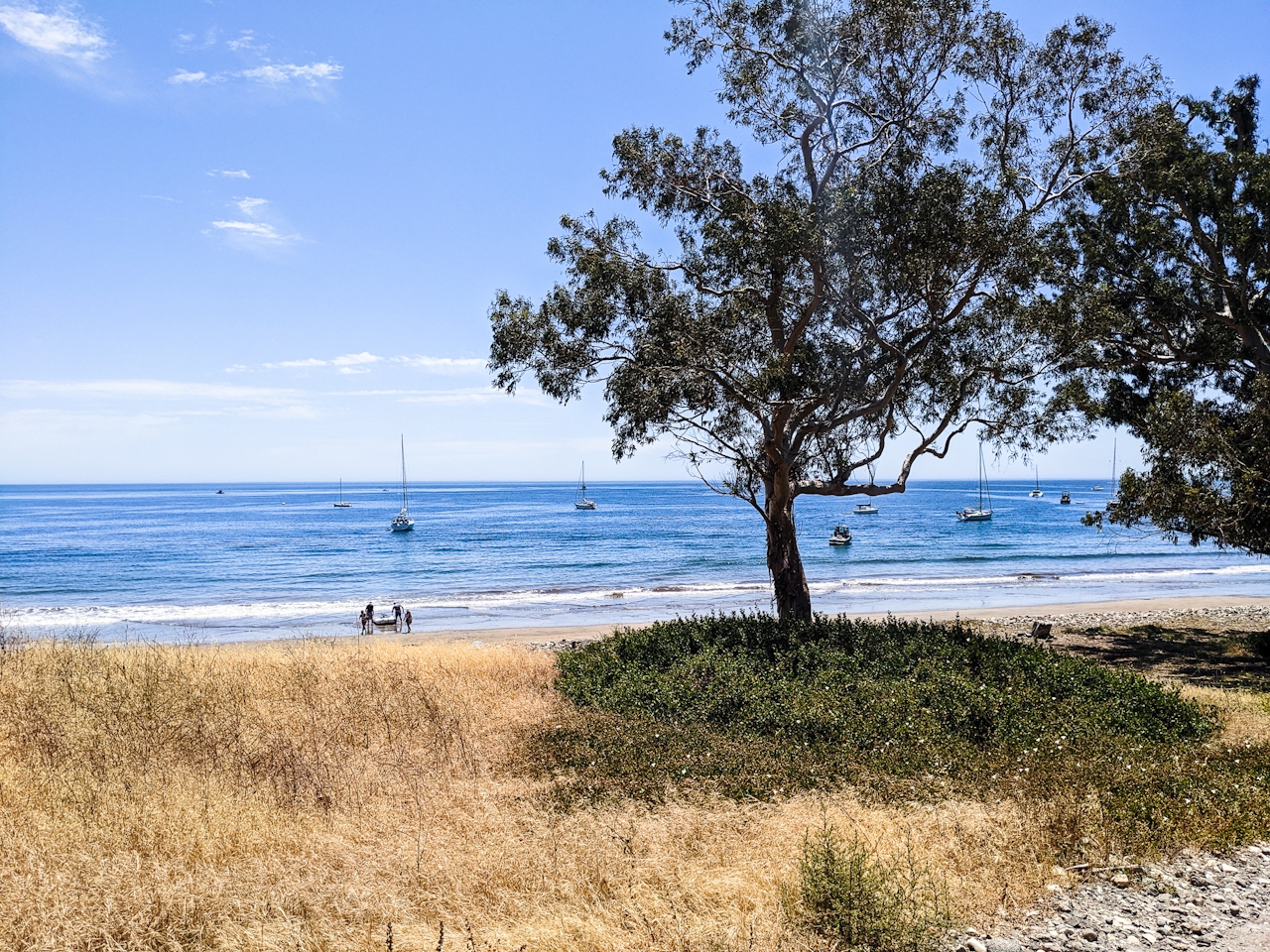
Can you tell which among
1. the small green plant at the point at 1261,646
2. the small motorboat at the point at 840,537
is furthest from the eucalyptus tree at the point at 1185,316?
the small motorboat at the point at 840,537

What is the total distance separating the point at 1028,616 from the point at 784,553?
17.4 meters

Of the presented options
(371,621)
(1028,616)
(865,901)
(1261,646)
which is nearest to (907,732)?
(865,901)

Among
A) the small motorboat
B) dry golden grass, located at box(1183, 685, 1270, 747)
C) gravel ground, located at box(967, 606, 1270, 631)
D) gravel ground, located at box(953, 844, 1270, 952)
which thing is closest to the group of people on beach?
gravel ground, located at box(967, 606, 1270, 631)

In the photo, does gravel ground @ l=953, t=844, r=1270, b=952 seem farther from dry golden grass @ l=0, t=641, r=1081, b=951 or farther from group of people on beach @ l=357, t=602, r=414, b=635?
group of people on beach @ l=357, t=602, r=414, b=635

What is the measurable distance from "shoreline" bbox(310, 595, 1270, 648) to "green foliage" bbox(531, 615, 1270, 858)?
1164 cm

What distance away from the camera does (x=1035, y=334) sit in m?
17.6

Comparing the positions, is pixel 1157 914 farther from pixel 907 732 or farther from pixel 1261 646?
pixel 1261 646

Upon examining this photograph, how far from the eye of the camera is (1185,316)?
19.9 m

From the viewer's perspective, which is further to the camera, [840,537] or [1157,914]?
[840,537]

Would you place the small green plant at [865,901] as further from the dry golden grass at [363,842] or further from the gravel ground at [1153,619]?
the gravel ground at [1153,619]

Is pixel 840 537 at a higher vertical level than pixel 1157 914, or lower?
lower

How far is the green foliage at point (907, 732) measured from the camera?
7.75m

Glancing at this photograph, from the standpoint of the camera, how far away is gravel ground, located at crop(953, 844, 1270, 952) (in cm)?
530

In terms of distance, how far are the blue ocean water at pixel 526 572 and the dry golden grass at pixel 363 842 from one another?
76.0 feet
